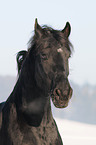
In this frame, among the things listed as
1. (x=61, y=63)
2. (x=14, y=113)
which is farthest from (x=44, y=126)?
(x=61, y=63)

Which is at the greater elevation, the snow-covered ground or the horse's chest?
the horse's chest

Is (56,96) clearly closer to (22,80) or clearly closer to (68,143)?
(22,80)

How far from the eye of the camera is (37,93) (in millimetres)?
7035

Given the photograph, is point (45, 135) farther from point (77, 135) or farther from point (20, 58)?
point (77, 135)

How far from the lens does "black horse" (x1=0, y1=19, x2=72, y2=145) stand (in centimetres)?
668

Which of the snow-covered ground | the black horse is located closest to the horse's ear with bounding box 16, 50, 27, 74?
the black horse

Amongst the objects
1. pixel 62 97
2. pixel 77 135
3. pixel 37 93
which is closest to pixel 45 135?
pixel 37 93

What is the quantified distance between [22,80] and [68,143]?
60.9 ft

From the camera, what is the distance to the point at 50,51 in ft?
22.1

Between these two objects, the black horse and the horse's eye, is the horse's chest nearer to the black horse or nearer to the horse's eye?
the black horse

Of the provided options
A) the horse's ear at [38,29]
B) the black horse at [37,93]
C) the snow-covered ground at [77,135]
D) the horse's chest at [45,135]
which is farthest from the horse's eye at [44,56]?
the snow-covered ground at [77,135]

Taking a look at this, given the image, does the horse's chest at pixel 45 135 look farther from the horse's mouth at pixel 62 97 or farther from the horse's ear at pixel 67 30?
the horse's ear at pixel 67 30

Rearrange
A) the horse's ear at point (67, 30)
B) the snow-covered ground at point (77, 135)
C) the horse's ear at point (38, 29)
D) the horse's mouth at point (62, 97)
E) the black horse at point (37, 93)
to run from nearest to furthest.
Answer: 1. the horse's mouth at point (62, 97)
2. the black horse at point (37, 93)
3. the horse's ear at point (38, 29)
4. the horse's ear at point (67, 30)
5. the snow-covered ground at point (77, 135)

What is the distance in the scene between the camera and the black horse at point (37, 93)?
21.9 feet
